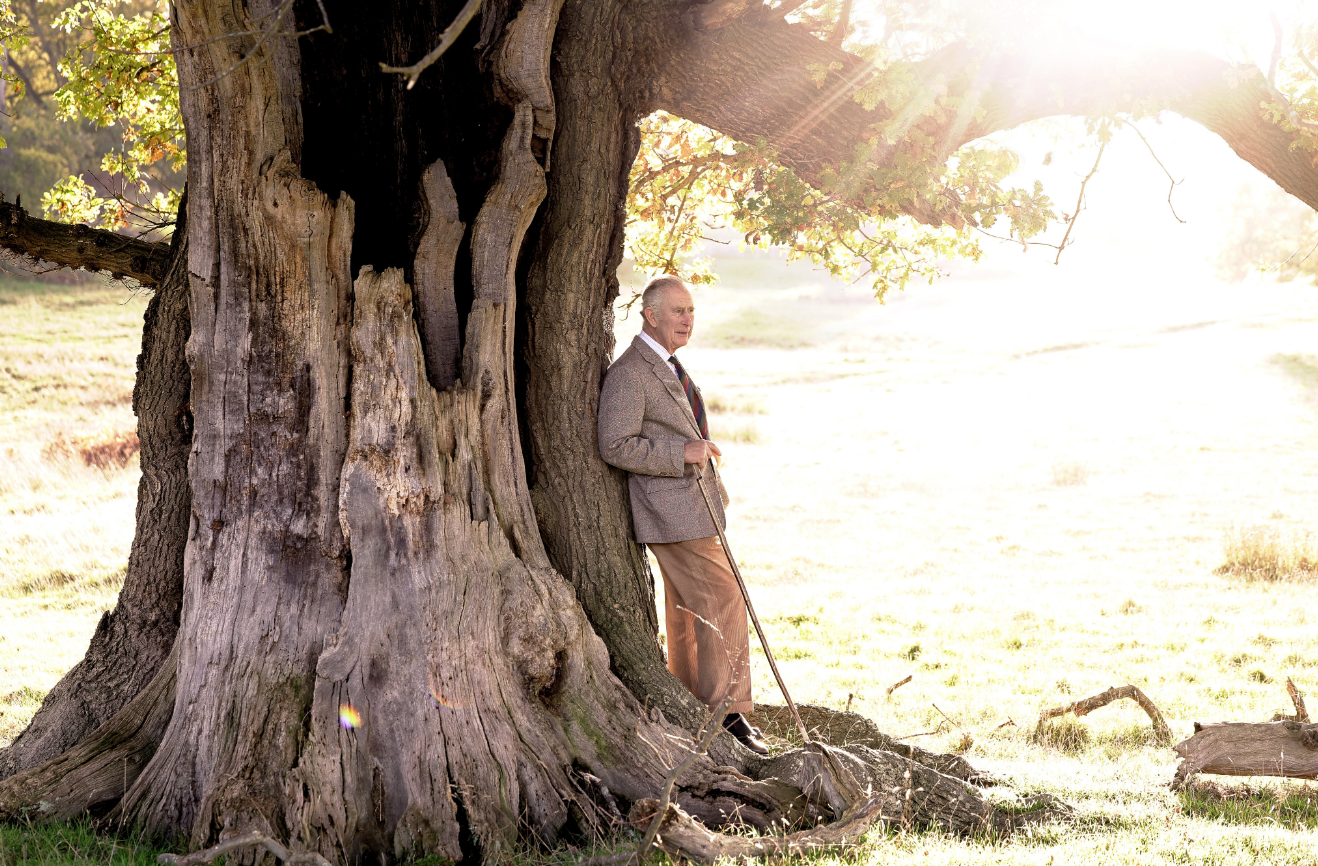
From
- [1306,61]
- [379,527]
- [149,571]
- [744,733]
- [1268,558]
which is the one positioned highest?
[1306,61]

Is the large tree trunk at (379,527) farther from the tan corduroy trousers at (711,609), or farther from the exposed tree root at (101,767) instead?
the tan corduroy trousers at (711,609)

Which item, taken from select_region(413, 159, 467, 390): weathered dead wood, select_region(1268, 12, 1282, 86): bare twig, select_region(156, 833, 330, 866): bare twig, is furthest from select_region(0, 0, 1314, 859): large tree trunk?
select_region(1268, 12, 1282, 86): bare twig

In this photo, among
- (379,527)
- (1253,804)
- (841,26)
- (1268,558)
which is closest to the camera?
(379,527)

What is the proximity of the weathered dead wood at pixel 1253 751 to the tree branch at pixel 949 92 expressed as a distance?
2.94 metres

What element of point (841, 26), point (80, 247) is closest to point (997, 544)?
point (841, 26)

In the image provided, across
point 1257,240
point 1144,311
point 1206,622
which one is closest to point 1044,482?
point 1206,622

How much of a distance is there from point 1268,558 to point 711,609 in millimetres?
10042

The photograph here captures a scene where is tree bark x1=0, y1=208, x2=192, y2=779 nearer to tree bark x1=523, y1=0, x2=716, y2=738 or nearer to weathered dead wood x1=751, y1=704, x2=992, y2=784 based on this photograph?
tree bark x1=523, y1=0, x2=716, y2=738

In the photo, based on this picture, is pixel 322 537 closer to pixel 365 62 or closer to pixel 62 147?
pixel 365 62

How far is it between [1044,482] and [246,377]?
18579 millimetres

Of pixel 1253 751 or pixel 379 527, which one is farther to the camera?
pixel 1253 751

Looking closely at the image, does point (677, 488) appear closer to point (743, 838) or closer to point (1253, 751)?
point (743, 838)

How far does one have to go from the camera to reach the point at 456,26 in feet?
8.04

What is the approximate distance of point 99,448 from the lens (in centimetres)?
1978
